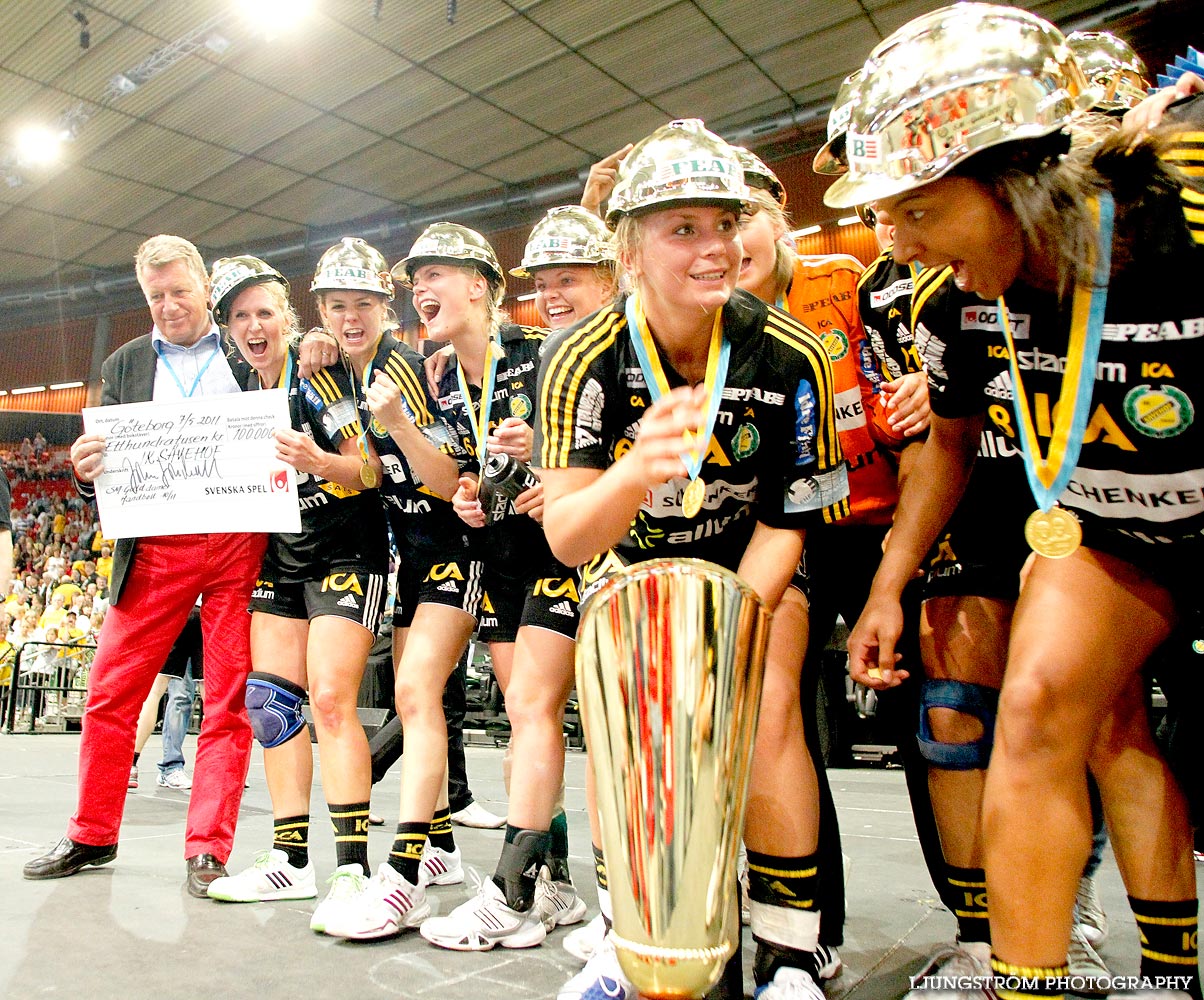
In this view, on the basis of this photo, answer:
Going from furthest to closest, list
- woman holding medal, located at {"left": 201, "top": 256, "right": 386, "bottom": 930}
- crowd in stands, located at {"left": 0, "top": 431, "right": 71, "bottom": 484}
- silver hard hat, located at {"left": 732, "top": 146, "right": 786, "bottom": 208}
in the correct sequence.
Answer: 1. crowd in stands, located at {"left": 0, "top": 431, "right": 71, "bottom": 484}
2. woman holding medal, located at {"left": 201, "top": 256, "right": 386, "bottom": 930}
3. silver hard hat, located at {"left": 732, "top": 146, "right": 786, "bottom": 208}

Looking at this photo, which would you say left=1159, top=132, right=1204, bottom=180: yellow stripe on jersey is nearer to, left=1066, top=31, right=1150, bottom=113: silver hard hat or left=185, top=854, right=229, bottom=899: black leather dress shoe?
left=1066, top=31, right=1150, bottom=113: silver hard hat

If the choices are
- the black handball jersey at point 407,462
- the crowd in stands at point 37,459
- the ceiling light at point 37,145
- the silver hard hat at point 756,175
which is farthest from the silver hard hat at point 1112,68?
the crowd in stands at point 37,459

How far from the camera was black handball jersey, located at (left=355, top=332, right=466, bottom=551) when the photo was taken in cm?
293

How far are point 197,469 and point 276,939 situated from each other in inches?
59.2

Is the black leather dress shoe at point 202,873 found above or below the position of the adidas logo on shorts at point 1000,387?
below

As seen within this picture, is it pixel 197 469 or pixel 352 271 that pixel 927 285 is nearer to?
pixel 352 271

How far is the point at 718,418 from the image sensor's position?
1.76 m

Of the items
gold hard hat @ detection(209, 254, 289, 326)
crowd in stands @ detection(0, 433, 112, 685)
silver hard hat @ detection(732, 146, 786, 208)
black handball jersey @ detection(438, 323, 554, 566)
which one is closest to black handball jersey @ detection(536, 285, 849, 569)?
silver hard hat @ detection(732, 146, 786, 208)

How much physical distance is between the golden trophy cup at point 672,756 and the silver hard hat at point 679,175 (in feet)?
2.80

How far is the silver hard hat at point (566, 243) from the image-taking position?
3051 mm

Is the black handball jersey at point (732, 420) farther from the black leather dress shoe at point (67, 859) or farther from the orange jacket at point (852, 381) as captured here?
the black leather dress shoe at point (67, 859)

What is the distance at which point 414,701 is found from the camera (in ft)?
8.55

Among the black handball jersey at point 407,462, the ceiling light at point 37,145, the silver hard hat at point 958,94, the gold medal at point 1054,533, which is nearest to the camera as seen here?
the silver hard hat at point 958,94

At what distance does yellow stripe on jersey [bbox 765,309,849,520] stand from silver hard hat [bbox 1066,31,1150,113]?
120cm
